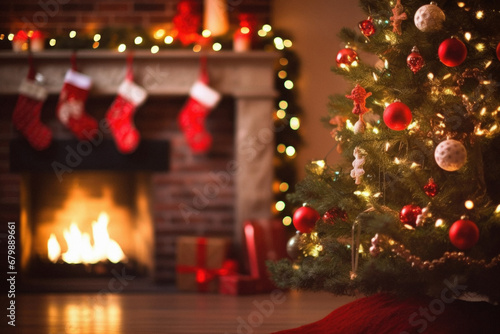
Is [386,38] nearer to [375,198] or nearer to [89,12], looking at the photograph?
[375,198]

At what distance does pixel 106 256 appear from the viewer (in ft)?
12.8

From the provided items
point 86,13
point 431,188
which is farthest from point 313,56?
point 431,188

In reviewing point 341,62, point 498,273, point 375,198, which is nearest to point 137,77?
point 341,62

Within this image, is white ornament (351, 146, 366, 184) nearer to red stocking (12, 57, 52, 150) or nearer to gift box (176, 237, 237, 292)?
gift box (176, 237, 237, 292)

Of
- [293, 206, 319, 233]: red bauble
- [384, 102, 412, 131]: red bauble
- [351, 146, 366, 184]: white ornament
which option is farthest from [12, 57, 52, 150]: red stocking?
[384, 102, 412, 131]: red bauble

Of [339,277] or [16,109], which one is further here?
[16,109]

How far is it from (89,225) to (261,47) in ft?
5.23

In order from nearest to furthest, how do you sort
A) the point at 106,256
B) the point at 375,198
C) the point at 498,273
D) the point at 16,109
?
1. the point at 498,273
2. the point at 375,198
3. the point at 16,109
4. the point at 106,256

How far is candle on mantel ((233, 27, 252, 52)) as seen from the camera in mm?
3607

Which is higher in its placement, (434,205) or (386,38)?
(386,38)

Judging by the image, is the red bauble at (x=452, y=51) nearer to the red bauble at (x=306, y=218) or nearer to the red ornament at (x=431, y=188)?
the red ornament at (x=431, y=188)

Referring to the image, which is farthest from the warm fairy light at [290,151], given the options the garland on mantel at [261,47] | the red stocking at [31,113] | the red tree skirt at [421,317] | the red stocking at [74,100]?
the red tree skirt at [421,317]

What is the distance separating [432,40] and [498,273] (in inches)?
31.0

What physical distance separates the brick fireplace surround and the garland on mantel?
0.22 ft
